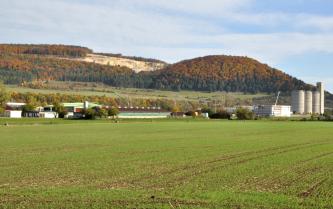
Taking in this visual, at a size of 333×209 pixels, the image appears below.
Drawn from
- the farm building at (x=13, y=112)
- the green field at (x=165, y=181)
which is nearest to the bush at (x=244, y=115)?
the farm building at (x=13, y=112)

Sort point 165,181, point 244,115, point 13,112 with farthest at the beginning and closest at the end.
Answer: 1. point 244,115
2. point 13,112
3. point 165,181

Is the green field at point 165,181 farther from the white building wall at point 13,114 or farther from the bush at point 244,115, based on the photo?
the bush at point 244,115

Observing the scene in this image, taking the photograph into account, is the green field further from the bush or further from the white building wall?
the bush

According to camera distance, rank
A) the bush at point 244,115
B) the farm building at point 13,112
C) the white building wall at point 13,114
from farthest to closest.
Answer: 1. the bush at point 244,115
2. the farm building at point 13,112
3. the white building wall at point 13,114

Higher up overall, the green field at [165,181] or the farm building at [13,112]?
the farm building at [13,112]

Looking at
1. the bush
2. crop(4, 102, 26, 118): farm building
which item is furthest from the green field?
the bush

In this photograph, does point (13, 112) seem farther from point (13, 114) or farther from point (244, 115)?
point (244, 115)

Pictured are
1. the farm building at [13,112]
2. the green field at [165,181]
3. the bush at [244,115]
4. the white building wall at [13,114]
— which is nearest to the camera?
the green field at [165,181]

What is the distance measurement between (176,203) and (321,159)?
1825 cm

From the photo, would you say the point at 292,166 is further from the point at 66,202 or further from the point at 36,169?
the point at 66,202

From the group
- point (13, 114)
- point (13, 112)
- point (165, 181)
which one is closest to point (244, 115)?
point (13, 114)

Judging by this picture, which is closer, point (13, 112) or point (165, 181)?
point (165, 181)

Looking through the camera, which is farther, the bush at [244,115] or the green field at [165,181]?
the bush at [244,115]

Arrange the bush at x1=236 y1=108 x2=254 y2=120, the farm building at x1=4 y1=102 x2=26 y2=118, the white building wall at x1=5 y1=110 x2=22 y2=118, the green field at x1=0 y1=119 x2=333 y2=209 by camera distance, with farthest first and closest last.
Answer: the bush at x1=236 y1=108 x2=254 y2=120
the farm building at x1=4 y1=102 x2=26 y2=118
the white building wall at x1=5 y1=110 x2=22 y2=118
the green field at x1=0 y1=119 x2=333 y2=209
